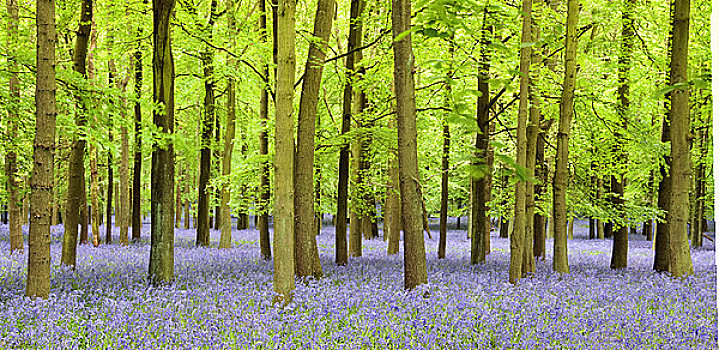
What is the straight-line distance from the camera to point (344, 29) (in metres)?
20.0

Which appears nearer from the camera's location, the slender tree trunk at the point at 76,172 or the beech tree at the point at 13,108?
the beech tree at the point at 13,108

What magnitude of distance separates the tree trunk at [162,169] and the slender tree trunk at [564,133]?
23.9ft

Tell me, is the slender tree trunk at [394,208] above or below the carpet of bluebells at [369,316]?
above

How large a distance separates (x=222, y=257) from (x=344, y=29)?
29.0 ft

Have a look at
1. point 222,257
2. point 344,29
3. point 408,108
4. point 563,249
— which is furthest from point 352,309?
point 344,29

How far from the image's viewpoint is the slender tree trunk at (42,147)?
7.66 m

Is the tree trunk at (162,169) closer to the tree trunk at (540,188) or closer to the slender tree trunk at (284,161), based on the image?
the slender tree trunk at (284,161)

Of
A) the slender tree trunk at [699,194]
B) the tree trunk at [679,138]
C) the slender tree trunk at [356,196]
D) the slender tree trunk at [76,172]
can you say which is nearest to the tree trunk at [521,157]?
the tree trunk at [679,138]

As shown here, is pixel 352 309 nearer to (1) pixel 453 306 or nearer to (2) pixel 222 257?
(1) pixel 453 306

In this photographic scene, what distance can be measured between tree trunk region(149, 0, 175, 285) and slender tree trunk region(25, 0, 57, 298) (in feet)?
7.77

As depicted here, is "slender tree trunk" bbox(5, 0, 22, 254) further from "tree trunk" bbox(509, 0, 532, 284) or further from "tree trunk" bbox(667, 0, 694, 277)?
"tree trunk" bbox(667, 0, 694, 277)

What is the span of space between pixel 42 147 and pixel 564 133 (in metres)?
9.11

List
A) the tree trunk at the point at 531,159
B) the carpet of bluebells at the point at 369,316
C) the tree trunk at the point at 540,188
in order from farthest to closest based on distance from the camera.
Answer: the tree trunk at the point at 540,188
the tree trunk at the point at 531,159
the carpet of bluebells at the point at 369,316

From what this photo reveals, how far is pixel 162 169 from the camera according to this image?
10.4 m
